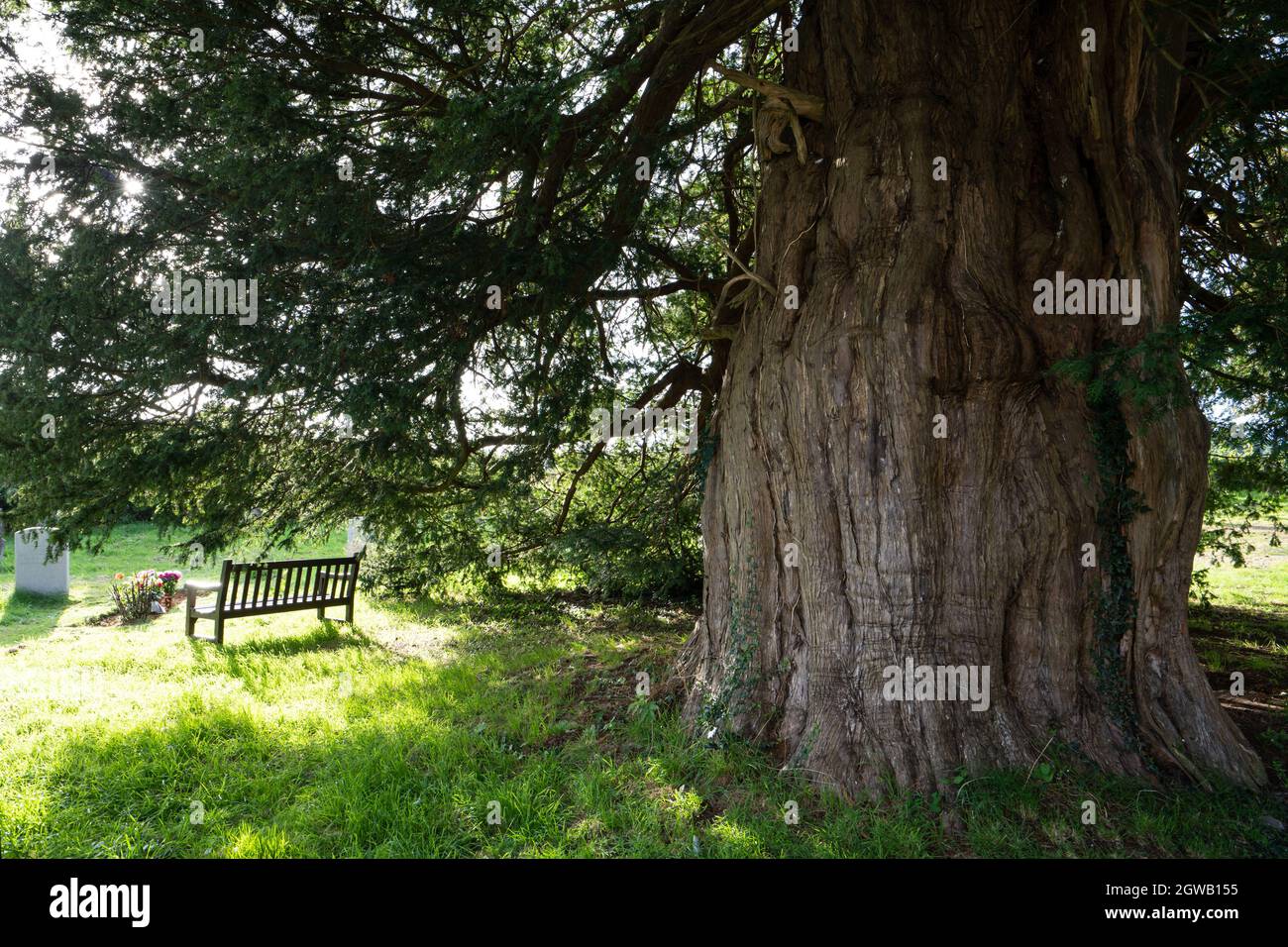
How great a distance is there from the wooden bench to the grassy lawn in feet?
3.77

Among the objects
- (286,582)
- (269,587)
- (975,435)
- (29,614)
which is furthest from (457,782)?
(29,614)

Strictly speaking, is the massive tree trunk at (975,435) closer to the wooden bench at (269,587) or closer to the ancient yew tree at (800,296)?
the ancient yew tree at (800,296)

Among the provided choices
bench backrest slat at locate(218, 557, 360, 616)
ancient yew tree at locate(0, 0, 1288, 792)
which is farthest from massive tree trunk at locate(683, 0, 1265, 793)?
bench backrest slat at locate(218, 557, 360, 616)

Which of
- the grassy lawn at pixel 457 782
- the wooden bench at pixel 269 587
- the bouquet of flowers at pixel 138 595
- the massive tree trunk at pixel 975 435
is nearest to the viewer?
the grassy lawn at pixel 457 782

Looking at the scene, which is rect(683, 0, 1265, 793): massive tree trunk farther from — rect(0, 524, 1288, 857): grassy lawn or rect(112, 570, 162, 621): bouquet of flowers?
rect(112, 570, 162, 621): bouquet of flowers

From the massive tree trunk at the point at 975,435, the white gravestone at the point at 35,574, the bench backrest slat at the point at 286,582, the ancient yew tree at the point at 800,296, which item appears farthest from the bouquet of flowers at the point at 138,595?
the massive tree trunk at the point at 975,435

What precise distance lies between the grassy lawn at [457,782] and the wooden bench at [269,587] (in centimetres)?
115

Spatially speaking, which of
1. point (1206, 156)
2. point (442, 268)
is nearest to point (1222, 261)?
point (1206, 156)

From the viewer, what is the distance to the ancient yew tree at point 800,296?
13.7ft

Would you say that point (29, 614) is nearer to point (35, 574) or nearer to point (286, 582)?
point (35, 574)

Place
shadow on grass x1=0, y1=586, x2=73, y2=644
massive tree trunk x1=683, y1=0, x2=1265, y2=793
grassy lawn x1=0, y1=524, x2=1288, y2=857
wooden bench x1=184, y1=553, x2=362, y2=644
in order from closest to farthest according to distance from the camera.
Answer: grassy lawn x1=0, y1=524, x2=1288, y2=857 → massive tree trunk x1=683, y1=0, x2=1265, y2=793 → wooden bench x1=184, y1=553, x2=362, y2=644 → shadow on grass x1=0, y1=586, x2=73, y2=644

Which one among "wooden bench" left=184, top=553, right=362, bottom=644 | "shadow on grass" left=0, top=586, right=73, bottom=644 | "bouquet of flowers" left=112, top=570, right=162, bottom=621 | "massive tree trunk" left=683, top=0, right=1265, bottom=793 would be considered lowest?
"shadow on grass" left=0, top=586, right=73, bottom=644

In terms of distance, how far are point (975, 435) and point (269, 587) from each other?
26.5ft

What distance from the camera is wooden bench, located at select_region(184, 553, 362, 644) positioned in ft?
26.9
